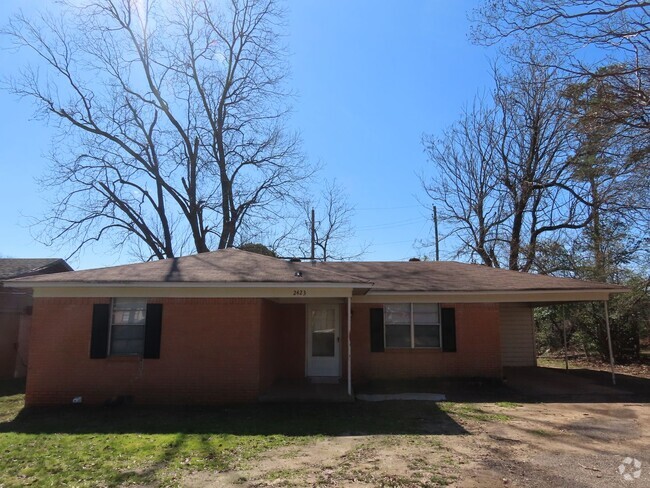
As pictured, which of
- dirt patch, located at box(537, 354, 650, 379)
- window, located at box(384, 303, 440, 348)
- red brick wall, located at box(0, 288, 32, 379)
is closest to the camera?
window, located at box(384, 303, 440, 348)

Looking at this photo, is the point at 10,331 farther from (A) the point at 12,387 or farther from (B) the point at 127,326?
(B) the point at 127,326

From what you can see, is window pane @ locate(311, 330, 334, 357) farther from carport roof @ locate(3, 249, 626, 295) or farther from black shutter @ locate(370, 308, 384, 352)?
Answer: carport roof @ locate(3, 249, 626, 295)

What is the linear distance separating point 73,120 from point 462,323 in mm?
22664

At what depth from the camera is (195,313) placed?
11.1 metres

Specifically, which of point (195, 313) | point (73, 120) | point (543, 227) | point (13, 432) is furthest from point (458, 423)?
point (73, 120)

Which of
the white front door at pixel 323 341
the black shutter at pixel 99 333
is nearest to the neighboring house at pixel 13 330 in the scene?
the black shutter at pixel 99 333

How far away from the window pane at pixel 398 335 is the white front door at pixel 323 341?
1439 millimetres

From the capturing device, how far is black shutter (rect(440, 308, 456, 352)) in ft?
43.7

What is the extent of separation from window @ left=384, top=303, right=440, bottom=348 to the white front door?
58.8 inches

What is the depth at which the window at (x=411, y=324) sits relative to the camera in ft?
44.3

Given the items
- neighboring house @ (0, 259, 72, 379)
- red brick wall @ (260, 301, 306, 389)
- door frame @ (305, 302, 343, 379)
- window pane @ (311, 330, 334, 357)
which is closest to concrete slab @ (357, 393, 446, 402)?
door frame @ (305, 302, 343, 379)

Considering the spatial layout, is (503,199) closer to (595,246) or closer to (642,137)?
(595,246)

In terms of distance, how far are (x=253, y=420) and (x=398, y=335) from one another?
5.73 meters

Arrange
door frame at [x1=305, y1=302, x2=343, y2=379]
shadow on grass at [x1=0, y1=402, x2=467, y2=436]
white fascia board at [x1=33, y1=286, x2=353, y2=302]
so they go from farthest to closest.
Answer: door frame at [x1=305, y1=302, x2=343, y2=379]
white fascia board at [x1=33, y1=286, x2=353, y2=302]
shadow on grass at [x1=0, y1=402, x2=467, y2=436]
